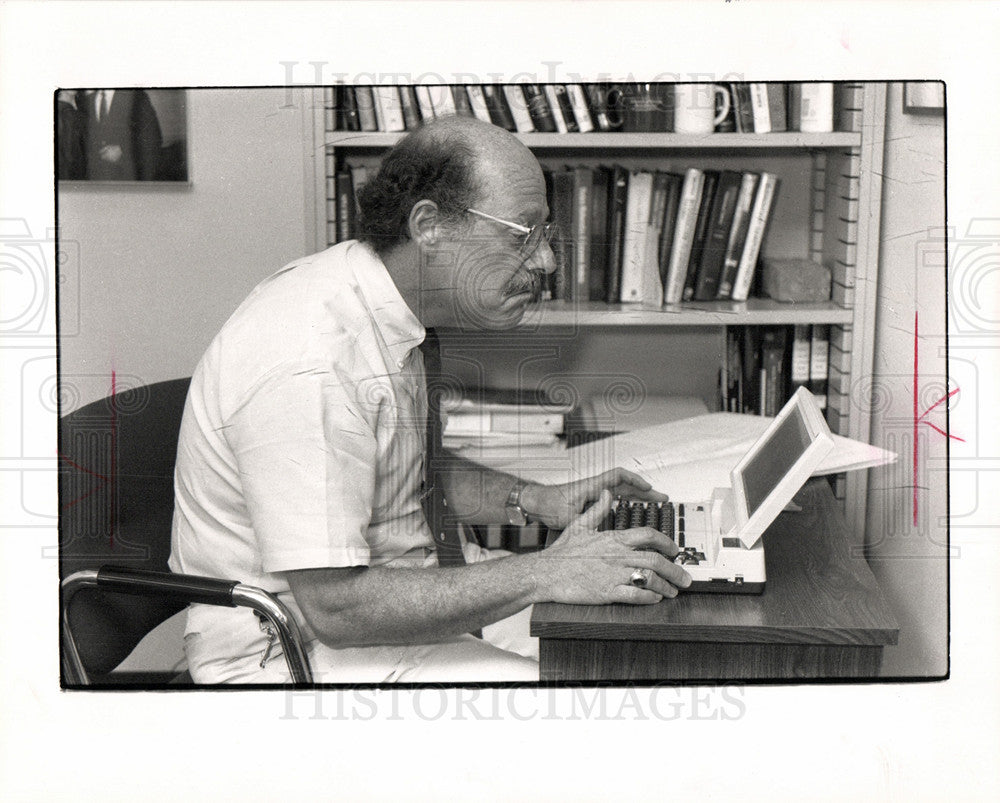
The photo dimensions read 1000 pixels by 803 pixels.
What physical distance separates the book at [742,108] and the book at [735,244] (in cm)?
13

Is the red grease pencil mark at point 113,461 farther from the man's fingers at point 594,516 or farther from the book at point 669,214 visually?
the book at point 669,214

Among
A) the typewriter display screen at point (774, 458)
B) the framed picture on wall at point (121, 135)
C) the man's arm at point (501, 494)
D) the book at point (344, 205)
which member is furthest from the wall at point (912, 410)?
the framed picture on wall at point (121, 135)

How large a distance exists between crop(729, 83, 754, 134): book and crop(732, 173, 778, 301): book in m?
0.12

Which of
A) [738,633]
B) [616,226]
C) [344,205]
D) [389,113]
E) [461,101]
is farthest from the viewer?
[616,226]

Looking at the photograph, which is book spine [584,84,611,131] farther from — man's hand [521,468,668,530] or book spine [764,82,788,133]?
man's hand [521,468,668,530]

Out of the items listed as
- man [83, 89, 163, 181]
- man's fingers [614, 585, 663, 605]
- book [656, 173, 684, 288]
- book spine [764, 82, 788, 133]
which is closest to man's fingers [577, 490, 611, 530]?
man's fingers [614, 585, 663, 605]

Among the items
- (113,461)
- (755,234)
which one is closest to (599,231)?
(755,234)

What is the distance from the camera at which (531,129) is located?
142cm

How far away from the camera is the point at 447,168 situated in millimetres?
1283

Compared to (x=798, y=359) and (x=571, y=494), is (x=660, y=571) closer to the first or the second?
(x=571, y=494)

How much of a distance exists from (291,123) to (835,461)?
2.70 feet

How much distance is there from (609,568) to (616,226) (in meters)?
0.60

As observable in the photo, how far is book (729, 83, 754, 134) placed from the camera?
1.37 meters

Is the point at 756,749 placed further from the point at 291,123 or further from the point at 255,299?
the point at 291,123
